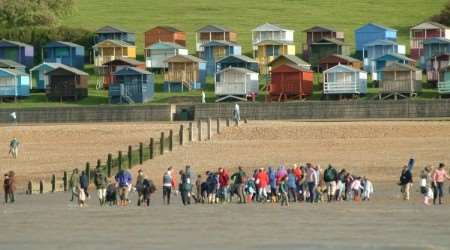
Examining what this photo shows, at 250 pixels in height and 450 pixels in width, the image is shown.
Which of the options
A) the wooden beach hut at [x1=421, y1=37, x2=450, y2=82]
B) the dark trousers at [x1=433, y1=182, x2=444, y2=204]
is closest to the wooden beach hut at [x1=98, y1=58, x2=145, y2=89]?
the wooden beach hut at [x1=421, y1=37, x2=450, y2=82]

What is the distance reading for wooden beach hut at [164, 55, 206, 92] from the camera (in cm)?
9081

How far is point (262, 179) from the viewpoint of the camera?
126 feet

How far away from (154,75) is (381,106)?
26016mm

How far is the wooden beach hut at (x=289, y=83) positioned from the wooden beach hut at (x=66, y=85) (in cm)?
1305

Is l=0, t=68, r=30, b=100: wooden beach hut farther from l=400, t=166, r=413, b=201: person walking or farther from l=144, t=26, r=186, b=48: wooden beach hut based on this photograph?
l=400, t=166, r=413, b=201: person walking

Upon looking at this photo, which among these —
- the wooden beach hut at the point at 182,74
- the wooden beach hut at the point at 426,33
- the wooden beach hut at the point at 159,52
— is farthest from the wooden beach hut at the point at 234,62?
the wooden beach hut at the point at 426,33

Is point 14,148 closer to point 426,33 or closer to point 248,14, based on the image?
point 426,33

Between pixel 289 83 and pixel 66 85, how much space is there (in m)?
15.3

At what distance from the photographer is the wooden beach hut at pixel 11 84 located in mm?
89938

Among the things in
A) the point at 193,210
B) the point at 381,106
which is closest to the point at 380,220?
the point at 193,210

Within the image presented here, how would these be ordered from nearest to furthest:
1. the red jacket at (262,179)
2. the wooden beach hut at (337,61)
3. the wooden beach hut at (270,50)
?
the red jacket at (262,179) → the wooden beach hut at (337,61) → the wooden beach hut at (270,50)

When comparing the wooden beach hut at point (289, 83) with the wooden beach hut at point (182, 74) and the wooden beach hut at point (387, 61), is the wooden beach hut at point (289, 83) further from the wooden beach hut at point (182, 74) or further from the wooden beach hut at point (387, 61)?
the wooden beach hut at point (182, 74)

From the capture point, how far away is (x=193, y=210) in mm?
35562

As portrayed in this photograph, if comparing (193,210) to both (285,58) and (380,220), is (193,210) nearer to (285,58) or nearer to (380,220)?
(380,220)
